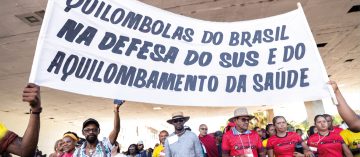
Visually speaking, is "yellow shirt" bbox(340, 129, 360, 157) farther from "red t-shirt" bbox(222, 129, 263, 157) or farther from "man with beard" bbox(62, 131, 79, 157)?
"man with beard" bbox(62, 131, 79, 157)

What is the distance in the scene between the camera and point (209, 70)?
304cm

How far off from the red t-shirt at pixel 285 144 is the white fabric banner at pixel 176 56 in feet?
6.64

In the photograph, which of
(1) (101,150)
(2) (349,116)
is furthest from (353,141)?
(1) (101,150)

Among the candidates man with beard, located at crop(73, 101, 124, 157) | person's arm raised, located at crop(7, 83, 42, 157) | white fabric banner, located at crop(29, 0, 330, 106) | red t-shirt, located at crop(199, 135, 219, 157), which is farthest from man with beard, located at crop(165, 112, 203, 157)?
person's arm raised, located at crop(7, 83, 42, 157)

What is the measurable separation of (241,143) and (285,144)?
749mm

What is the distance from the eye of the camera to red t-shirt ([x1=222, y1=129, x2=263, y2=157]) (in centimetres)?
438

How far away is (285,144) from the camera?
4648 millimetres

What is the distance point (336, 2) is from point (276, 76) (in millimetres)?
5301

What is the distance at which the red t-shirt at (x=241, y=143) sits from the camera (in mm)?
4375

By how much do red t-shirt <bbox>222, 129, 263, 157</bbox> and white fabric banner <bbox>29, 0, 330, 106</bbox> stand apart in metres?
1.67

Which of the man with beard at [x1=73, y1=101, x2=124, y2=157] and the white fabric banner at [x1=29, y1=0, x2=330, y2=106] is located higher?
the white fabric banner at [x1=29, y1=0, x2=330, y2=106]

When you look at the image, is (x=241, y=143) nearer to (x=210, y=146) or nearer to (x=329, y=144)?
(x=329, y=144)

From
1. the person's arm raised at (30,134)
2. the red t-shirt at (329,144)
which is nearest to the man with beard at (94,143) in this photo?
the person's arm raised at (30,134)

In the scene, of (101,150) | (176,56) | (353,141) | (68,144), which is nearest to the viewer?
(176,56)
